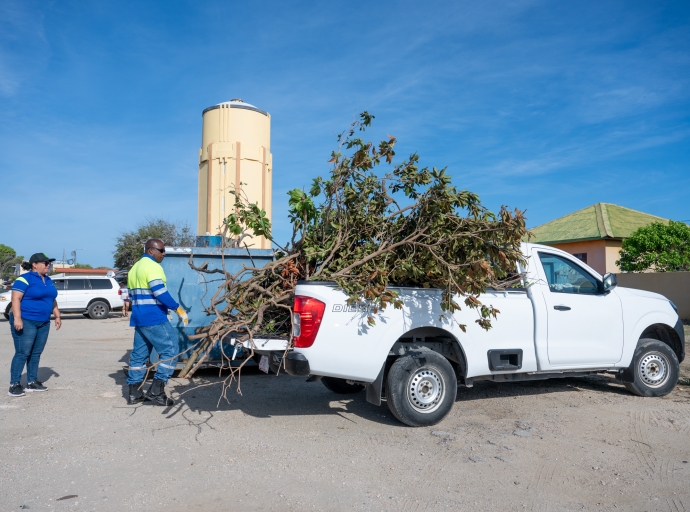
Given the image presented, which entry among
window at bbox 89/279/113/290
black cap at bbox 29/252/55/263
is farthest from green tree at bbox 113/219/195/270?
black cap at bbox 29/252/55/263

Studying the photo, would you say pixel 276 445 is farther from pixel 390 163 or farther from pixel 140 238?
pixel 140 238

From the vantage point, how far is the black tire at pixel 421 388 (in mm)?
5703

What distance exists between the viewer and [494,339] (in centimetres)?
623

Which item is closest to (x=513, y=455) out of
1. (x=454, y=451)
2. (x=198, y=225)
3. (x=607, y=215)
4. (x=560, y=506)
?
(x=454, y=451)

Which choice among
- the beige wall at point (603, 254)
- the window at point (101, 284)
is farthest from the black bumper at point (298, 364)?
the beige wall at point (603, 254)

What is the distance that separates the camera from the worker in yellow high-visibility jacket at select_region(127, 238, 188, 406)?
6.50 metres

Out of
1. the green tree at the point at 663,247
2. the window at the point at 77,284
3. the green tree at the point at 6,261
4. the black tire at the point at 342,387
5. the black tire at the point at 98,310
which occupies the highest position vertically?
the green tree at the point at 6,261

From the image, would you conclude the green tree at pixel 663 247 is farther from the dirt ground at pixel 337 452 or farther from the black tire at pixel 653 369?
the black tire at pixel 653 369

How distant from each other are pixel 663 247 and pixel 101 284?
20042 millimetres

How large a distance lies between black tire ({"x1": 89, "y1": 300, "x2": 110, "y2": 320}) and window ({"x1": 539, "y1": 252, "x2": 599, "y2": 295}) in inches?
746

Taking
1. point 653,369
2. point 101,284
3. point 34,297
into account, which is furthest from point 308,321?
point 101,284

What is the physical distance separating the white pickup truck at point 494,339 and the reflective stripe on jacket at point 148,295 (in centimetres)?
185

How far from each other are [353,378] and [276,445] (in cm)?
93

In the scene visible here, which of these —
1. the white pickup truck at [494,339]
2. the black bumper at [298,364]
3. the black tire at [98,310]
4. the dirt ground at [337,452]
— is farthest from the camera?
the black tire at [98,310]
